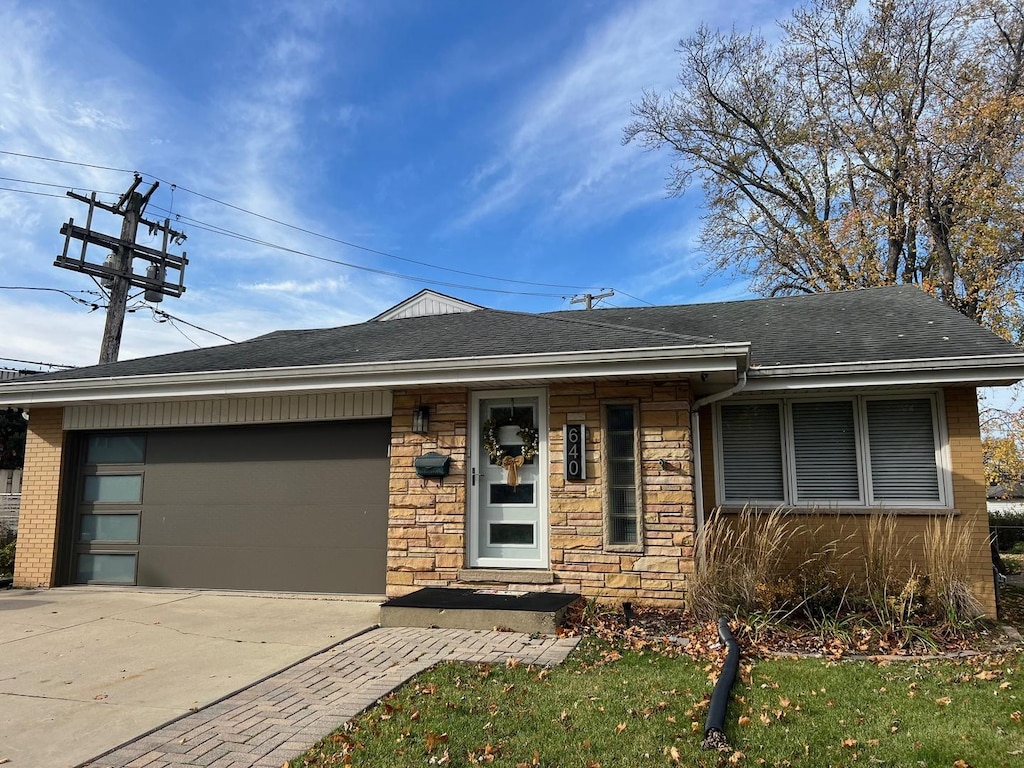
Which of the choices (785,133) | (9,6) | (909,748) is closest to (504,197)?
(785,133)

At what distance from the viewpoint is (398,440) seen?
7484mm

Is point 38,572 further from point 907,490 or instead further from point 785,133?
point 785,133

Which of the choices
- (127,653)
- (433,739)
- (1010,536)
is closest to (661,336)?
(433,739)

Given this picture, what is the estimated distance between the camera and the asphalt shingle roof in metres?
7.02

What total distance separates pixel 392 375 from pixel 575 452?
2.06 m

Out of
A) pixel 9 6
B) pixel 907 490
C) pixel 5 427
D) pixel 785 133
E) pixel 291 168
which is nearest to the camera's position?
pixel 907 490

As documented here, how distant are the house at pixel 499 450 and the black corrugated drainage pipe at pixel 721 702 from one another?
167 centimetres

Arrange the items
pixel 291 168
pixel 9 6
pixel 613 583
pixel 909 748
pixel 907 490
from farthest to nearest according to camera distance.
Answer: pixel 291 168 → pixel 9 6 → pixel 907 490 → pixel 613 583 → pixel 909 748

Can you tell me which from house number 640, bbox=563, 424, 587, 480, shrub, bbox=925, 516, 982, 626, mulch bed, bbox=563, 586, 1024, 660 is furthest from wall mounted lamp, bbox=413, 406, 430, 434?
shrub, bbox=925, 516, 982, 626

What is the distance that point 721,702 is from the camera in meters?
3.79

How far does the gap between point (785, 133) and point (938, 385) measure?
15937mm

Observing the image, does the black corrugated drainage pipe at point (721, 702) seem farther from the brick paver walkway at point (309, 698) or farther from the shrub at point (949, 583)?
the shrub at point (949, 583)

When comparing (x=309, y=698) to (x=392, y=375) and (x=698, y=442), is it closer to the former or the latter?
(x=392, y=375)

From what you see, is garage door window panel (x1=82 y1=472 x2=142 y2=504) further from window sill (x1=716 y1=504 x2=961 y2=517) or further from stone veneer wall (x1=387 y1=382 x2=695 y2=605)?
window sill (x1=716 y1=504 x2=961 y2=517)
